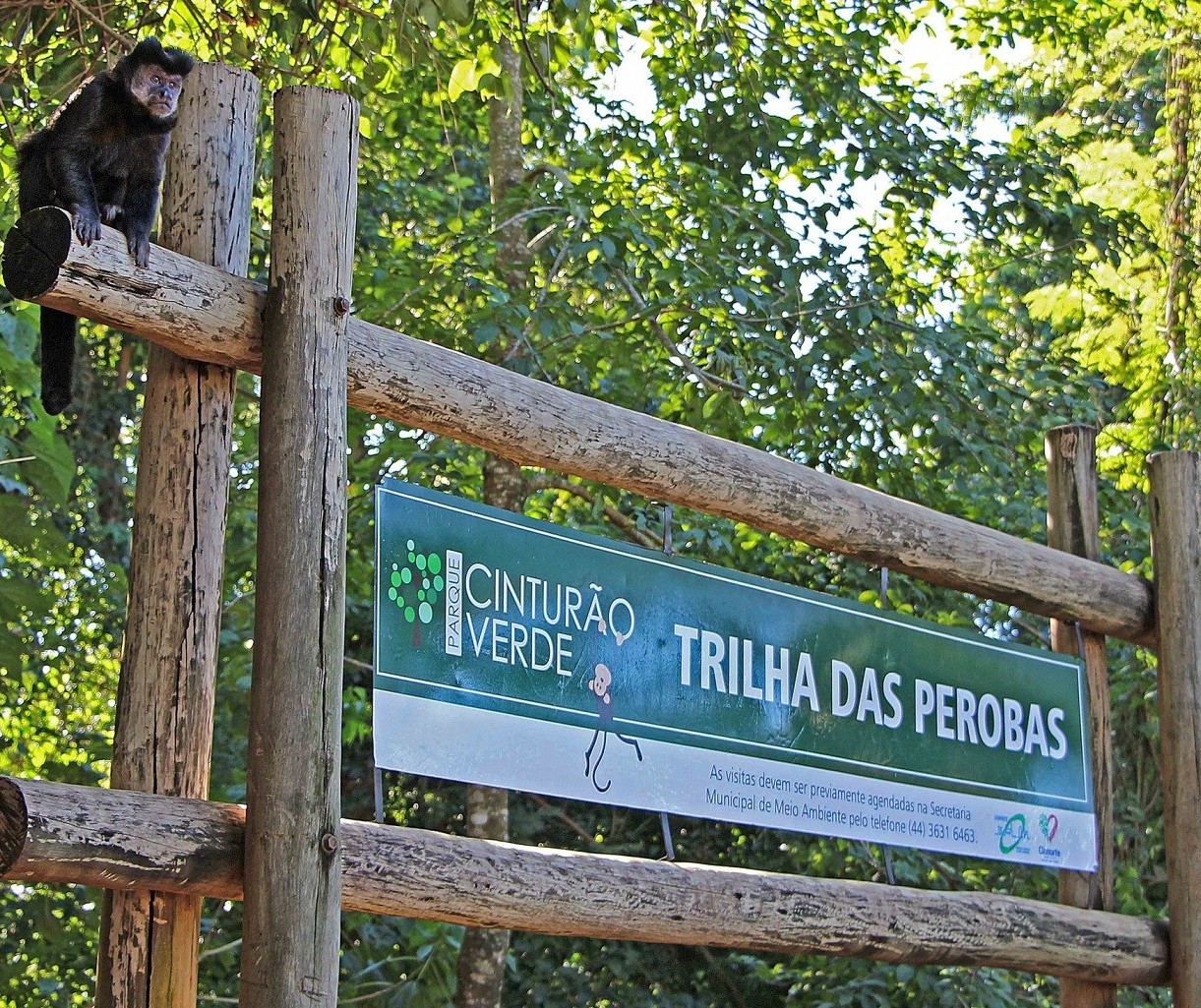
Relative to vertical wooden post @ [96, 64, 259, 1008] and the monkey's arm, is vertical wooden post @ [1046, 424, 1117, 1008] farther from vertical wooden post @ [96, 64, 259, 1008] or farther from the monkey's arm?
the monkey's arm

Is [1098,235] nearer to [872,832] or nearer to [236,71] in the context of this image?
[872,832]

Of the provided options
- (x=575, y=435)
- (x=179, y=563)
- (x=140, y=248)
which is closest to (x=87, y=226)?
(x=140, y=248)

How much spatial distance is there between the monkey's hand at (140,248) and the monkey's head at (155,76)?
0.37 metres

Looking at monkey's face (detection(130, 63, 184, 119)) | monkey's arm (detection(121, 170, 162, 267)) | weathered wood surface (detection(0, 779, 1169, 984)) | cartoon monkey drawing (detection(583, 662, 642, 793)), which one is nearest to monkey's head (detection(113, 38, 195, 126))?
monkey's face (detection(130, 63, 184, 119))

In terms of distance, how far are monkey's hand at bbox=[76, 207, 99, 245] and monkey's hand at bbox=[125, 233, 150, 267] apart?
58 mm

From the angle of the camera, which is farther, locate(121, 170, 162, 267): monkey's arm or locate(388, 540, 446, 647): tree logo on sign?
locate(388, 540, 446, 647): tree logo on sign

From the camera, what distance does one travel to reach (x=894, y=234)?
23.3ft

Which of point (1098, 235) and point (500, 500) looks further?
point (1098, 235)

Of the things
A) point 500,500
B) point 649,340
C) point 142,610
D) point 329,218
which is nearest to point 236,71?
point 329,218

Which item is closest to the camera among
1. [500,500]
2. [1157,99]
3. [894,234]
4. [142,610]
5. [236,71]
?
[142,610]

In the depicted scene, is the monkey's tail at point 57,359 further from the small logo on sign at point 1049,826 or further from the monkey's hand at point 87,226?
the small logo on sign at point 1049,826

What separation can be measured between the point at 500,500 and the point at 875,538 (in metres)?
2.44

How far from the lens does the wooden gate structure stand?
7.94 feet

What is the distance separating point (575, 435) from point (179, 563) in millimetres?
881
